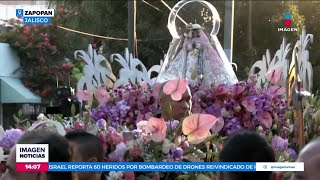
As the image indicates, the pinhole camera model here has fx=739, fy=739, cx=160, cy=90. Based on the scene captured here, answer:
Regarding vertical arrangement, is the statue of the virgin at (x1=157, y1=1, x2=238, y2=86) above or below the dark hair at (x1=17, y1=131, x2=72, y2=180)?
above

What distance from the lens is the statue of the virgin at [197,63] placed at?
4.42m

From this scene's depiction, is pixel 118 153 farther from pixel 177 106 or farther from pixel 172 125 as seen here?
pixel 177 106

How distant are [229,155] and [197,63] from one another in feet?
8.69

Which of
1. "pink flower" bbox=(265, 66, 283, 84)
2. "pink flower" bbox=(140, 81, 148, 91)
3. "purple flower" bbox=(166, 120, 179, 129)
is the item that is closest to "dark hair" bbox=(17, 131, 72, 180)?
"purple flower" bbox=(166, 120, 179, 129)

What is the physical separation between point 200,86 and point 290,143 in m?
1.27

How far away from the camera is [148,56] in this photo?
11383 mm

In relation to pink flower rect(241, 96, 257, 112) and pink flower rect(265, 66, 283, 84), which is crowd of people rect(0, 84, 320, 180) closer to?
pink flower rect(241, 96, 257, 112)

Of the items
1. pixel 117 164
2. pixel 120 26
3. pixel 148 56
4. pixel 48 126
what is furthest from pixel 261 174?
pixel 120 26

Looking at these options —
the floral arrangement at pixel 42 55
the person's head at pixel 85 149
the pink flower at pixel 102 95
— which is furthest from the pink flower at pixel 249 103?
the floral arrangement at pixel 42 55

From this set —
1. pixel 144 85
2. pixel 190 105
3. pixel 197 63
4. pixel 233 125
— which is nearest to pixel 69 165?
pixel 190 105

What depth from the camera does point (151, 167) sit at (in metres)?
2.40

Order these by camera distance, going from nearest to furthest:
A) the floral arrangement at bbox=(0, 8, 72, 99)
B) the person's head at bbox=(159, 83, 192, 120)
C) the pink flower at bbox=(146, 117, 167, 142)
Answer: the pink flower at bbox=(146, 117, 167, 142) → the person's head at bbox=(159, 83, 192, 120) → the floral arrangement at bbox=(0, 8, 72, 99)

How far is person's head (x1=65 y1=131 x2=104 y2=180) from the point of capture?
2086 millimetres
